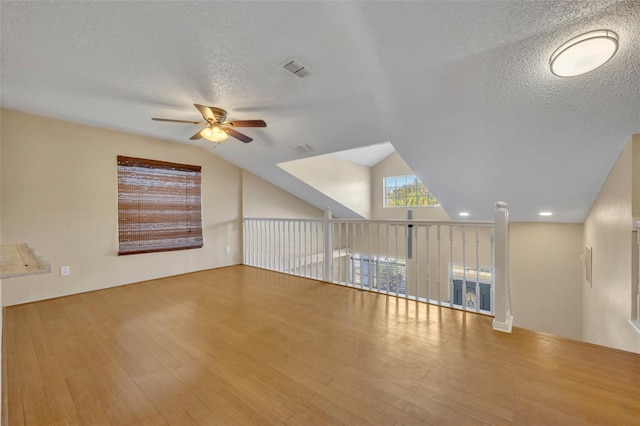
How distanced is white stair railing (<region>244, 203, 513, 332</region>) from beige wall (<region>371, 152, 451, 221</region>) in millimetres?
476

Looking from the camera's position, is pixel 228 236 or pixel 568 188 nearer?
pixel 568 188

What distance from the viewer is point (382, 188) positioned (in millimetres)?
7512

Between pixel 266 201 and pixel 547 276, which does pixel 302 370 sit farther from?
pixel 547 276

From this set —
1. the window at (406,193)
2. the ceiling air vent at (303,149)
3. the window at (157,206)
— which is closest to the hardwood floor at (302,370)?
the window at (157,206)

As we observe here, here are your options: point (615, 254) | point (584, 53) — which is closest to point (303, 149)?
point (584, 53)

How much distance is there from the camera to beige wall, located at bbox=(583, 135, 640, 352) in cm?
243

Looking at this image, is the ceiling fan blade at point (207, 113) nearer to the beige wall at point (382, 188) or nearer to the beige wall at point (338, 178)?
the beige wall at point (338, 178)

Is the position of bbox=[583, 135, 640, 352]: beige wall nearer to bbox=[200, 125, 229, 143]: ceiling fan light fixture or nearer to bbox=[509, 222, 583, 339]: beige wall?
bbox=[509, 222, 583, 339]: beige wall

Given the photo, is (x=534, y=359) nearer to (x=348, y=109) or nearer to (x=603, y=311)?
(x=603, y=311)

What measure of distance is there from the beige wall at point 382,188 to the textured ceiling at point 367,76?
320 centimetres

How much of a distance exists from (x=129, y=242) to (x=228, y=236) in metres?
1.61

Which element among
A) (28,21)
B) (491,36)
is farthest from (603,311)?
(28,21)

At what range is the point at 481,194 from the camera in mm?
4203

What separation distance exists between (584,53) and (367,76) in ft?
5.01
